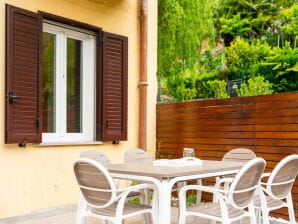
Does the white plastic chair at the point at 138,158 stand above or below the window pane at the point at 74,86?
below

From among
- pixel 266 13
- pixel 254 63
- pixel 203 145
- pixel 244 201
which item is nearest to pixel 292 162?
pixel 244 201

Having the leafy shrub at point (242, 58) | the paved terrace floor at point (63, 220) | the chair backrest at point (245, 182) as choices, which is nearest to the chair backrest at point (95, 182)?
the chair backrest at point (245, 182)

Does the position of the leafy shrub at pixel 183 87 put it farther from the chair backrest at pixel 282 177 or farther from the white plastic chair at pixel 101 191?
the white plastic chair at pixel 101 191

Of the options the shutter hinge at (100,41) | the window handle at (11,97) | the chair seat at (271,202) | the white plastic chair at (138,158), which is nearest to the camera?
the chair seat at (271,202)

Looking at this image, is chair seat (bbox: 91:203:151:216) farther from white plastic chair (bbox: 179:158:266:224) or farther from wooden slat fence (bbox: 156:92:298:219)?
wooden slat fence (bbox: 156:92:298:219)

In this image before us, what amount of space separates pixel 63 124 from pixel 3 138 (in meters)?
0.99

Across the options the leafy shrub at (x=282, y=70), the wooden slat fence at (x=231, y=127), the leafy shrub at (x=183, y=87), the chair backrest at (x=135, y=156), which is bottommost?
the chair backrest at (x=135, y=156)

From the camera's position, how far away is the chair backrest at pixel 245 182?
298 centimetres

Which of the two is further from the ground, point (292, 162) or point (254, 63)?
point (254, 63)

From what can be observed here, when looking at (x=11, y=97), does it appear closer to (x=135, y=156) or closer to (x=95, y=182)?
(x=135, y=156)

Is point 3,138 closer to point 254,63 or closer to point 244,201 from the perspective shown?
point 244,201

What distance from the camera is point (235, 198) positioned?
3.02 meters

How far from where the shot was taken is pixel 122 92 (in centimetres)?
607

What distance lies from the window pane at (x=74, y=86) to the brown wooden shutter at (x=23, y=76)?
2.23ft
